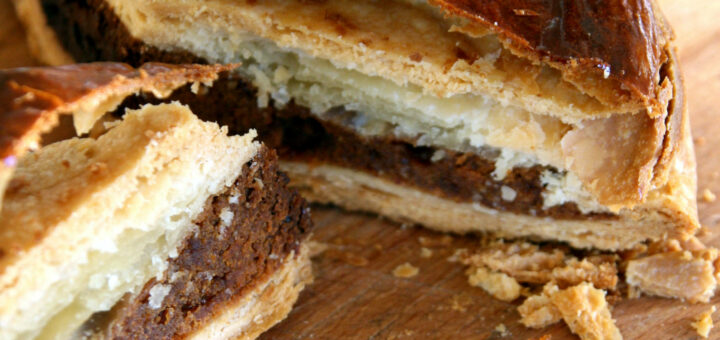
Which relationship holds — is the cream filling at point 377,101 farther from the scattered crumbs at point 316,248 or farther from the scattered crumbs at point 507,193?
the scattered crumbs at point 316,248

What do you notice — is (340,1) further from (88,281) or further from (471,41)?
(88,281)

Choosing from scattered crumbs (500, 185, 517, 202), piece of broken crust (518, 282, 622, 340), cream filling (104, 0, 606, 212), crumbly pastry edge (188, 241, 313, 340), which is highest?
cream filling (104, 0, 606, 212)

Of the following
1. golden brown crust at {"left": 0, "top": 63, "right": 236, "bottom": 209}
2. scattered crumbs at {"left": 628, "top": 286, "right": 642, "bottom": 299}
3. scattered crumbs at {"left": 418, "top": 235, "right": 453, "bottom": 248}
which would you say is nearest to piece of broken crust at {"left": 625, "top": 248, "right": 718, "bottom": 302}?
scattered crumbs at {"left": 628, "top": 286, "right": 642, "bottom": 299}

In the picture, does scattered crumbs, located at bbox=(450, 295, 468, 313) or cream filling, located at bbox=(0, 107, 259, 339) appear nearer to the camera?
cream filling, located at bbox=(0, 107, 259, 339)

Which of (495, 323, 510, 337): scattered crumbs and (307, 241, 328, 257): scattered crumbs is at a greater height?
(495, 323, 510, 337): scattered crumbs

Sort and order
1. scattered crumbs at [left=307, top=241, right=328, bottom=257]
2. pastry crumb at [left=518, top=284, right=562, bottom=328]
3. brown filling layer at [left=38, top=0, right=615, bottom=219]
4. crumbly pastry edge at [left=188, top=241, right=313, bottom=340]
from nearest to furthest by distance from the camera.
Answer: crumbly pastry edge at [left=188, top=241, right=313, bottom=340] < pastry crumb at [left=518, top=284, right=562, bottom=328] < brown filling layer at [left=38, top=0, right=615, bottom=219] < scattered crumbs at [left=307, top=241, right=328, bottom=257]

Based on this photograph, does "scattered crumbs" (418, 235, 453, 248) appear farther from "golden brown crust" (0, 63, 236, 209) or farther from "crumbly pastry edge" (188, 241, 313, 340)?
"golden brown crust" (0, 63, 236, 209)

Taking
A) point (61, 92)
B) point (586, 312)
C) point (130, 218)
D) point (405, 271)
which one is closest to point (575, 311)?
point (586, 312)
